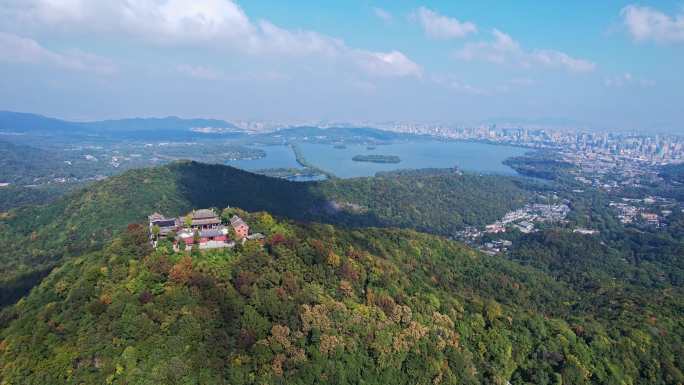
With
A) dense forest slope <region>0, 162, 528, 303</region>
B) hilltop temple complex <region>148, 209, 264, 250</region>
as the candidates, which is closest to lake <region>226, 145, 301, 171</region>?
dense forest slope <region>0, 162, 528, 303</region>

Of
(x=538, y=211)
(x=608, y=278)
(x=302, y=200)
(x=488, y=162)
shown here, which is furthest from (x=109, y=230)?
(x=488, y=162)

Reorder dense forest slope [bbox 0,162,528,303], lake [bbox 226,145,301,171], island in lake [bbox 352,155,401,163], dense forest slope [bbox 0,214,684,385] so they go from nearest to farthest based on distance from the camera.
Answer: dense forest slope [bbox 0,214,684,385] → dense forest slope [bbox 0,162,528,303] → lake [bbox 226,145,301,171] → island in lake [bbox 352,155,401,163]

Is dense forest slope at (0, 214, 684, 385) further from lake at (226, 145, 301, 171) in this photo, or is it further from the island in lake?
the island in lake

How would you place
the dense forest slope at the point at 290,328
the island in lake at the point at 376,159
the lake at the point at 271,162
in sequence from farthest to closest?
the island in lake at the point at 376,159 → the lake at the point at 271,162 → the dense forest slope at the point at 290,328

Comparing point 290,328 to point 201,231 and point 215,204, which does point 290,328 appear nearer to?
point 201,231

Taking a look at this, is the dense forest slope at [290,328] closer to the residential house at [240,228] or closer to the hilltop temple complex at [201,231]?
the hilltop temple complex at [201,231]

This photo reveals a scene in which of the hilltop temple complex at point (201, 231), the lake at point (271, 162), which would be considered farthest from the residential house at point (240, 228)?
the lake at point (271, 162)
